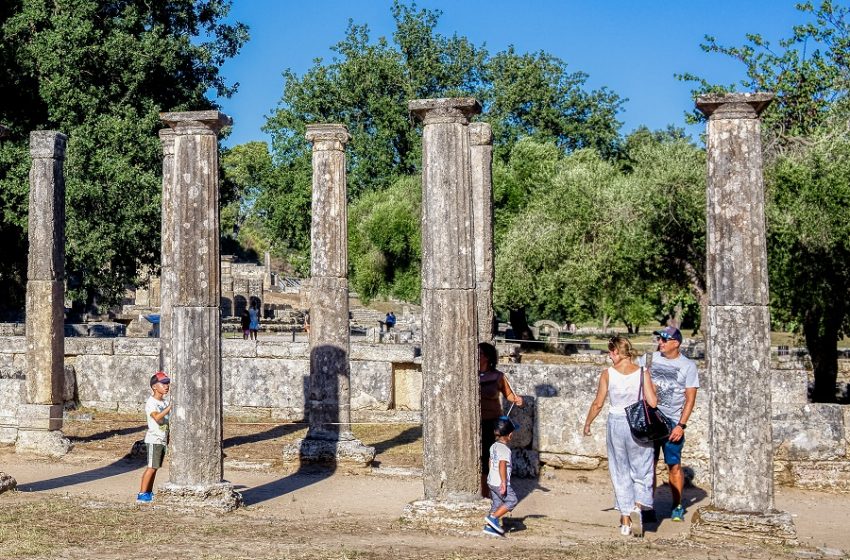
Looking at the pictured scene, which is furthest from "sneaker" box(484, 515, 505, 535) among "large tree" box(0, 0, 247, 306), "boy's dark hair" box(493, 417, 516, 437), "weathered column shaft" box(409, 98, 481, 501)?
"large tree" box(0, 0, 247, 306)

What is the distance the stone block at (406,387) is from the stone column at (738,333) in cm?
1014

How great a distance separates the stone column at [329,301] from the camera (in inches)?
578

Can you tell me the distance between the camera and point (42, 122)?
2939 centimetres

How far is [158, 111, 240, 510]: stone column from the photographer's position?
36.4 ft

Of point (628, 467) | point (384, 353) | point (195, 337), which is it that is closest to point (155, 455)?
point (195, 337)

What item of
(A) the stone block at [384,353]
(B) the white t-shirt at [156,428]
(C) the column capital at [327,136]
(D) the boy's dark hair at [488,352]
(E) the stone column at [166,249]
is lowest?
(B) the white t-shirt at [156,428]

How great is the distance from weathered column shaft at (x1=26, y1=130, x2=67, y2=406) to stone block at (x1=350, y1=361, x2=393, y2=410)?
5237 mm

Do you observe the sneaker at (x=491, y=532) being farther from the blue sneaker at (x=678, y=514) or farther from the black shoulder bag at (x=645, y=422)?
the blue sneaker at (x=678, y=514)

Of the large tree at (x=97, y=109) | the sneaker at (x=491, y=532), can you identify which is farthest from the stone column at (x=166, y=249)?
the large tree at (x=97, y=109)

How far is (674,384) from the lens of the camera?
10.7 meters

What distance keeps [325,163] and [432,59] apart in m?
30.5

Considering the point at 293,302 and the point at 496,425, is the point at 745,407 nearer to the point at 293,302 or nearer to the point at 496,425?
the point at 496,425

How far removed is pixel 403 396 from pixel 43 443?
20.7 ft

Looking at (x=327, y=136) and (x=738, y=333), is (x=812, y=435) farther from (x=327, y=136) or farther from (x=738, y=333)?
(x=327, y=136)
